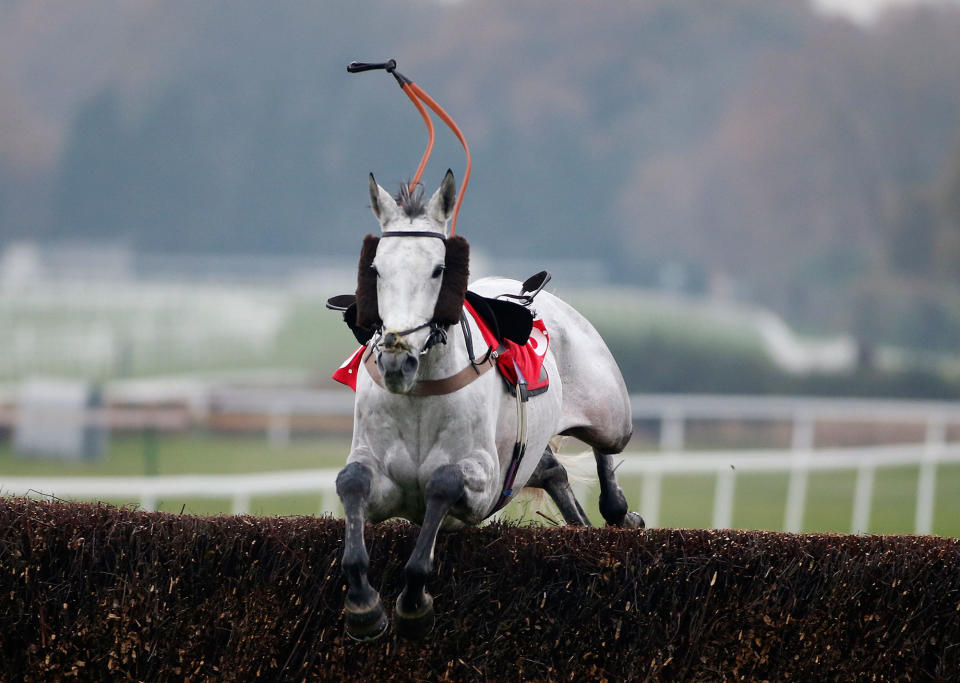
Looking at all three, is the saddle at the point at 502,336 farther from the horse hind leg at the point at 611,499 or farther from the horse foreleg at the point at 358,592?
the horse hind leg at the point at 611,499

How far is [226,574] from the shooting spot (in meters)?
4.54

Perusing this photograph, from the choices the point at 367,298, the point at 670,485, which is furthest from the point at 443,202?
the point at 670,485

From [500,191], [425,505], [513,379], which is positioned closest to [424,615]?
→ [425,505]

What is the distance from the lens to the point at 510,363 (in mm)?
4996

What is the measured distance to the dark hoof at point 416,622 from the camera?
4.28m

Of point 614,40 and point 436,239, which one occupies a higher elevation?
point 614,40

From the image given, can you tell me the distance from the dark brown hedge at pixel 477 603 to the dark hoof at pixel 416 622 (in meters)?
0.25

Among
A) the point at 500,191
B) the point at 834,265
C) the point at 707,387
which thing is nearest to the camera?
the point at 707,387

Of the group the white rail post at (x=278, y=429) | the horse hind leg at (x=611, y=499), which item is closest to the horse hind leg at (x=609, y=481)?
the horse hind leg at (x=611, y=499)

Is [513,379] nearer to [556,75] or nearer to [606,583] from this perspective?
[606,583]

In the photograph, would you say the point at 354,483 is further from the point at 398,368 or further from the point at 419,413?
the point at 398,368

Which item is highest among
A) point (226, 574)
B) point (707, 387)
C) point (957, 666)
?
point (226, 574)

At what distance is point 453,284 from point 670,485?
60.3 ft

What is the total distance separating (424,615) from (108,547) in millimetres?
1074
